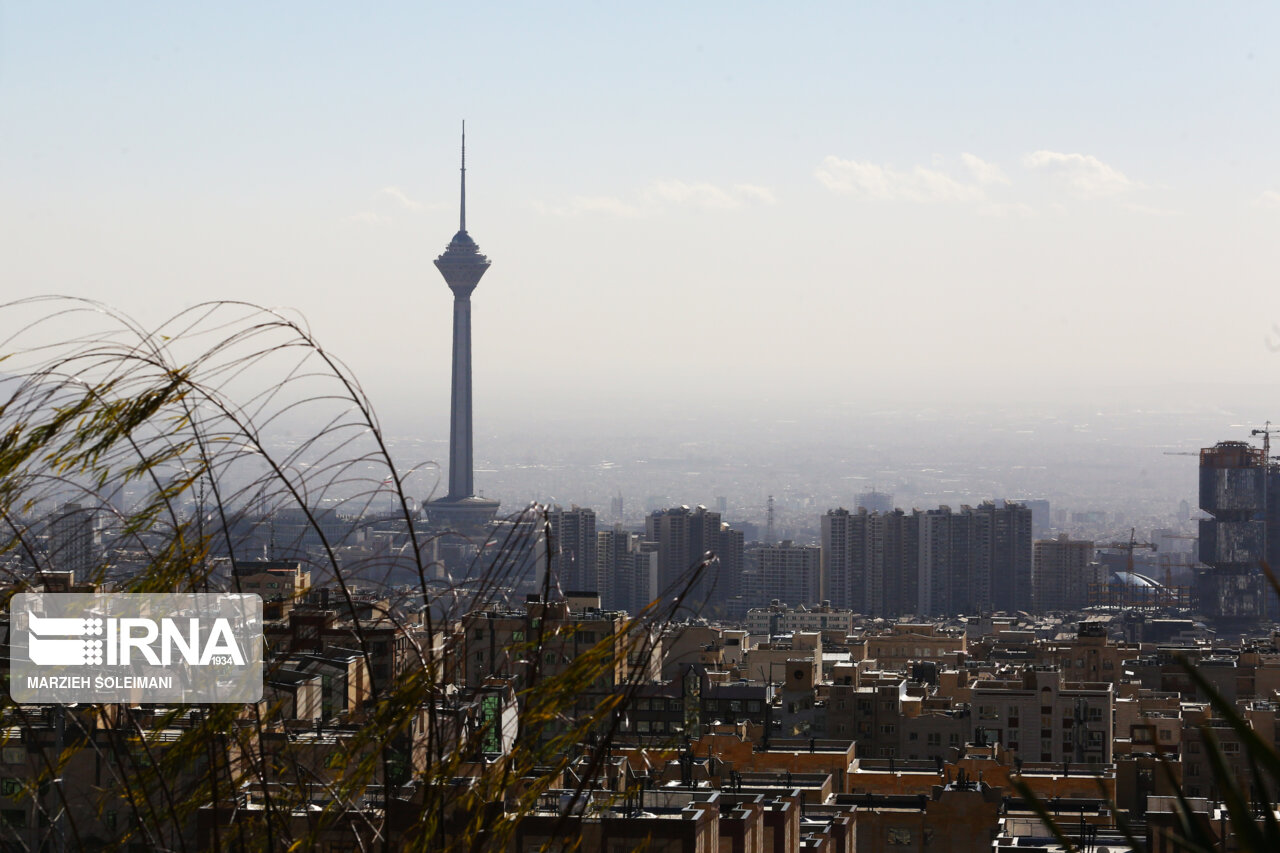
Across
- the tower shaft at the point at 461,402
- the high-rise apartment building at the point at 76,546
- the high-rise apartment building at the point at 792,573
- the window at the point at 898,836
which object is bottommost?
the high-rise apartment building at the point at 792,573

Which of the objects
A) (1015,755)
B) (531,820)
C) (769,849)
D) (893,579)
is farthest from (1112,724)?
(893,579)

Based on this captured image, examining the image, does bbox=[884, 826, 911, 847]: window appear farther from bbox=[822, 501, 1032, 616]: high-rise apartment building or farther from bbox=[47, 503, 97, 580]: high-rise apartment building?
bbox=[822, 501, 1032, 616]: high-rise apartment building

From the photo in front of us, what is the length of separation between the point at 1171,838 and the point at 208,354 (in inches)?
46.6

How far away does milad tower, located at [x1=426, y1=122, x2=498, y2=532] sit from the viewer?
4606 inches

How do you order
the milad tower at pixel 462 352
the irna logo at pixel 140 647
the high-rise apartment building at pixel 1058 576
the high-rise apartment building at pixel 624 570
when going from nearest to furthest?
the irna logo at pixel 140 647 < the high-rise apartment building at pixel 624 570 < the high-rise apartment building at pixel 1058 576 < the milad tower at pixel 462 352

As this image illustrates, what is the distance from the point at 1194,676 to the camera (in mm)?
1373

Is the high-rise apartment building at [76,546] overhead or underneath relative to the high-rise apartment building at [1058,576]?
overhead

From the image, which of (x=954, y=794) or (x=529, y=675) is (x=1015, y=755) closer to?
(x=954, y=794)

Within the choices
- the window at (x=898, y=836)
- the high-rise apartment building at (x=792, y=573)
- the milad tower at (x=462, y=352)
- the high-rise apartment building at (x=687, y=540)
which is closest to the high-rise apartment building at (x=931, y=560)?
the high-rise apartment building at (x=792, y=573)

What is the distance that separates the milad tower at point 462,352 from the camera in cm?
11700

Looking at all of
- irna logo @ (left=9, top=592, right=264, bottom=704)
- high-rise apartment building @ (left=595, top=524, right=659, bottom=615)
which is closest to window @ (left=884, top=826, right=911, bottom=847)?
irna logo @ (left=9, top=592, right=264, bottom=704)

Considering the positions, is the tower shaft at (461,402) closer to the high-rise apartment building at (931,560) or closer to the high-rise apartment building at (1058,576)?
the high-rise apartment building at (931,560)

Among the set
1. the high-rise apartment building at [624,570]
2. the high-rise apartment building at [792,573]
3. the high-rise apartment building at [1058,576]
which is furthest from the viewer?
the high-rise apartment building at [792,573]

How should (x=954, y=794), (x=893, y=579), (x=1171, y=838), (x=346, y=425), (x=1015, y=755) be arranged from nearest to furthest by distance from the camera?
(x=1171, y=838)
(x=346, y=425)
(x=954, y=794)
(x=1015, y=755)
(x=893, y=579)
